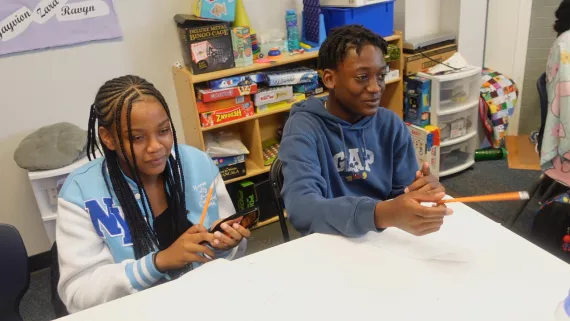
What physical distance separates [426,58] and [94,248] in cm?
227

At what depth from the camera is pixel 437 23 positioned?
2959mm

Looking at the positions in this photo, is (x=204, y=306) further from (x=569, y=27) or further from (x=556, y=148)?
(x=569, y=27)

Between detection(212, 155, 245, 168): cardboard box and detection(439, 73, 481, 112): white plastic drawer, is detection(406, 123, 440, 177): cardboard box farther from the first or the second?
detection(212, 155, 245, 168): cardboard box

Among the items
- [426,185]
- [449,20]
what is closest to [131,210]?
[426,185]

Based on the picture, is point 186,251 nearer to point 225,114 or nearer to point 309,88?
point 225,114

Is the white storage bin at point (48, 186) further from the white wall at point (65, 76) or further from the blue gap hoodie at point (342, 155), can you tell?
the blue gap hoodie at point (342, 155)

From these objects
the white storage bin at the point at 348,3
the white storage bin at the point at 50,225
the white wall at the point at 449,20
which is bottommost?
the white storage bin at the point at 50,225

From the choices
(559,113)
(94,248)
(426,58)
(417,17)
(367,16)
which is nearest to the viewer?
(94,248)

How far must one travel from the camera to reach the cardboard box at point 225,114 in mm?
2270

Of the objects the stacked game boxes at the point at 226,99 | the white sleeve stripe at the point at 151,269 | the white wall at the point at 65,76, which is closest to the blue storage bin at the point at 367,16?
the stacked game boxes at the point at 226,99

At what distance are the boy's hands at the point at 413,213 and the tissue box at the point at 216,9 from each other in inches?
62.2

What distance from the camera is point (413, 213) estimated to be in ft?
3.05

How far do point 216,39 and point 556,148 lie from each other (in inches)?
60.7

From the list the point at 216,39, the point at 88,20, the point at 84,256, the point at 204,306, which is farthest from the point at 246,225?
the point at 88,20
